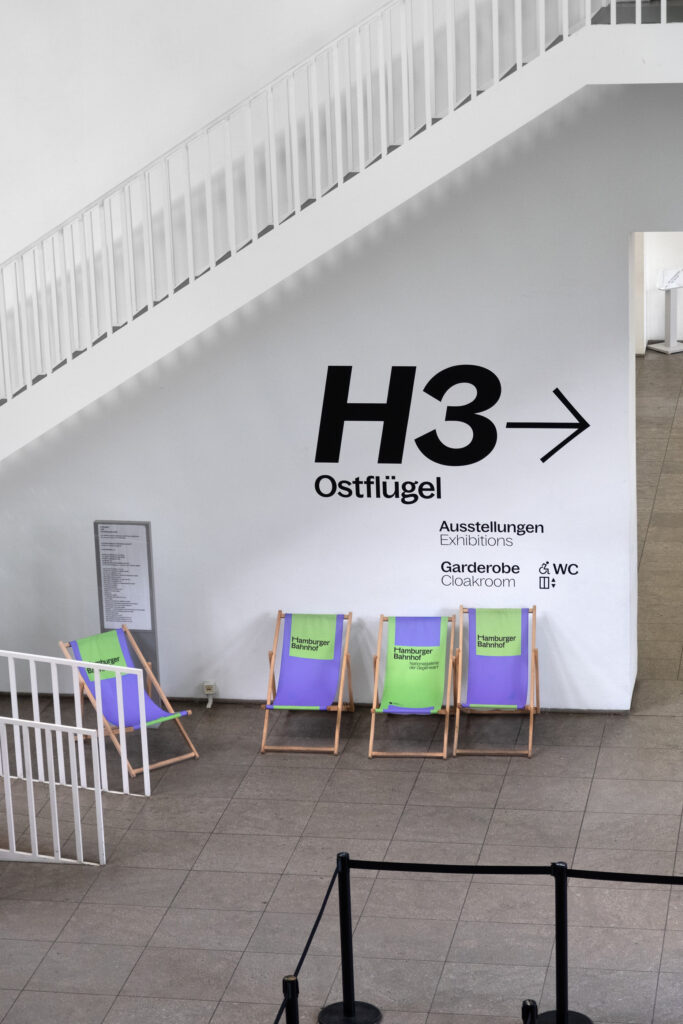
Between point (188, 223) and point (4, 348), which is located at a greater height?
point (188, 223)

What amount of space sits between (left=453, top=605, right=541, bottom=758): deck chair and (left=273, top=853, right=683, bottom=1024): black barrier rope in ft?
10.7

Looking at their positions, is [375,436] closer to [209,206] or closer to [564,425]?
[564,425]

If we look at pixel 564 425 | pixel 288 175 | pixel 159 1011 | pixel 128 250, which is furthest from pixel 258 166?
pixel 159 1011

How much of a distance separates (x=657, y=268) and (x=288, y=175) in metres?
12.6

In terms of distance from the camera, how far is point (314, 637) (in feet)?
34.1

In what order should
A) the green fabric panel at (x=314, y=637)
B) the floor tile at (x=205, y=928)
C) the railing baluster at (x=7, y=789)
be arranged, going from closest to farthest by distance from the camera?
the floor tile at (x=205, y=928)
the railing baluster at (x=7, y=789)
the green fabric panel at (x=314, y=637)

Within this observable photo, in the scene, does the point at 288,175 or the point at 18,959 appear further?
the point at 288,175

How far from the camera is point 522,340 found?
9.83m

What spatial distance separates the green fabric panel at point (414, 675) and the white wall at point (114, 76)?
3.76m

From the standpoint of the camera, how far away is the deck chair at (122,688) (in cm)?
976

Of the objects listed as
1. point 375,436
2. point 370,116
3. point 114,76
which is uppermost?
point 114,76

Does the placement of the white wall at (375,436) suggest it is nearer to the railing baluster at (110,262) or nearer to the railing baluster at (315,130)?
the railing baluster at (110,262)

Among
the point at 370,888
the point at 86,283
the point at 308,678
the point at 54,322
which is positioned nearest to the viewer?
the point at 370,888

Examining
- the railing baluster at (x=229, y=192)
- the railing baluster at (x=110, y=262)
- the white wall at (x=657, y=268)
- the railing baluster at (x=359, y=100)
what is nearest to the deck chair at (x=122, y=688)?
the railing baluster at (x=110, y=262)
